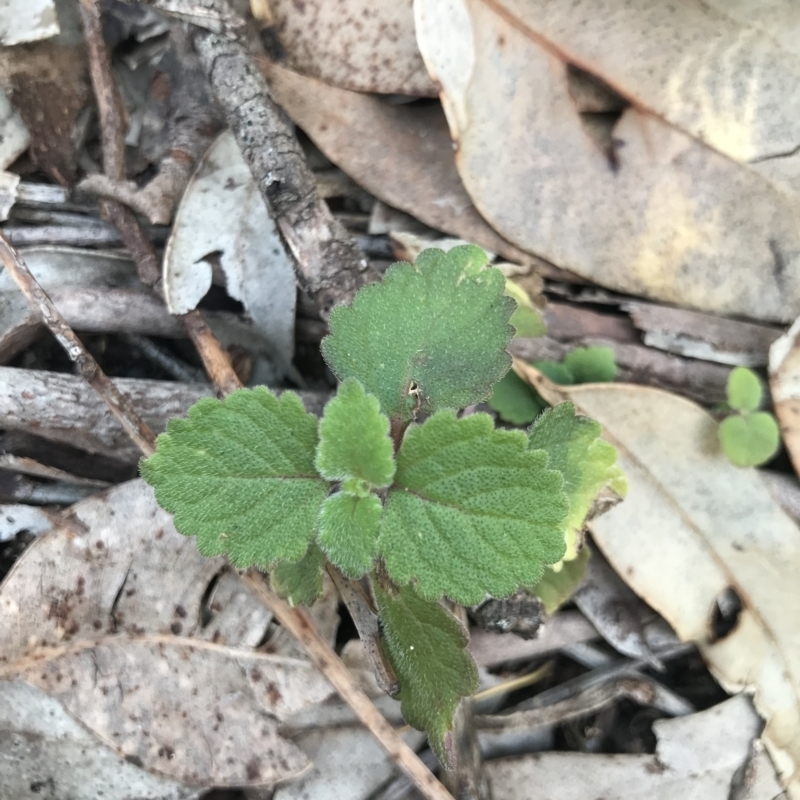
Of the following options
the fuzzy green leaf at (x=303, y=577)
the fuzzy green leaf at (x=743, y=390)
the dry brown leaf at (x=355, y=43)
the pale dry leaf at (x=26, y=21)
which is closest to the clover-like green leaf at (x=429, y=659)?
the fuzzy green leaf at (x=303, y=577)

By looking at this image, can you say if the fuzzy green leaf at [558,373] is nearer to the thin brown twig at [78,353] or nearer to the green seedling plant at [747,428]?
the green seedling plant at [747,428]

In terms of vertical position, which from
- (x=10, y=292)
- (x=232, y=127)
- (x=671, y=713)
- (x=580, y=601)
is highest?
(x=232, y=127)

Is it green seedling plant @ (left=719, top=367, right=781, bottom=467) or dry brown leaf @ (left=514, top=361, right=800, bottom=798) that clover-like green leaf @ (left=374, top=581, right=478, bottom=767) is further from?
green seedling plant @ (left=719, top=367, right=781, bottom=467)

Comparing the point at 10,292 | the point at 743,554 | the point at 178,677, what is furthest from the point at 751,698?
the point at 10,292

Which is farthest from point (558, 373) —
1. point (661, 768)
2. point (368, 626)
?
point (661, 768)

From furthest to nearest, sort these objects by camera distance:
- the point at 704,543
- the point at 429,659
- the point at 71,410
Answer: the point at 704,543 → the point at 71,410 → the point at 429,659

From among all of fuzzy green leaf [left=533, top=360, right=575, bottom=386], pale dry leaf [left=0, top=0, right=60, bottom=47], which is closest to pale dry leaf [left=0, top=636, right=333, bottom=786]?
fuzzy green leaf [left=533, top=360, right=575, bottom=386]

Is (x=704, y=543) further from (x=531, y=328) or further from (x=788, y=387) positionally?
(x=531, y=328)

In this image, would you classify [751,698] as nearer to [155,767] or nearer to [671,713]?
[671,713]
